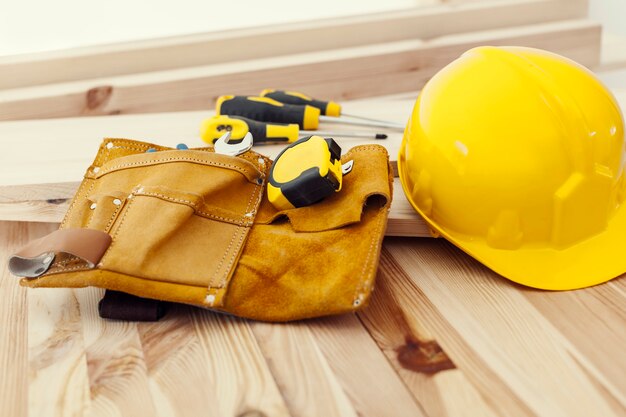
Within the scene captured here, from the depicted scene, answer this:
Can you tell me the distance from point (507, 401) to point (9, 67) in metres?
1.40

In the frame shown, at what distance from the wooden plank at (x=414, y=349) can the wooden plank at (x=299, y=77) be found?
841 mm

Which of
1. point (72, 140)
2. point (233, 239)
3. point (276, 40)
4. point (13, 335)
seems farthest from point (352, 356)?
point (276, 40)

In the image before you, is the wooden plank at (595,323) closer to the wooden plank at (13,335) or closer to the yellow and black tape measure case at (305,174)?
the yellow and black tape measure case at (305,174)

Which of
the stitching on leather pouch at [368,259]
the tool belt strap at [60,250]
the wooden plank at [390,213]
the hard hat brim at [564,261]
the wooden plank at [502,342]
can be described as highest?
the tool belt strap at [60,250]

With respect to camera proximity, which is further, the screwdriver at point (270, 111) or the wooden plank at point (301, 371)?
the screwdriver at point (270, 111)

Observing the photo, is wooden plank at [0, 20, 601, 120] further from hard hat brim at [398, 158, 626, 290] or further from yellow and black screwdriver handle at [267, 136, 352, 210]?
hard hat brim at [398, 158, 626, 290]

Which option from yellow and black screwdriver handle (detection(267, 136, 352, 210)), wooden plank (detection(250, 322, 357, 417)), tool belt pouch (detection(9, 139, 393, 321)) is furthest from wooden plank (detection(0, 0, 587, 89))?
wooden plank (detection(250, 322, 357, 417))

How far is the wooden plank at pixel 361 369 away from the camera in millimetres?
788

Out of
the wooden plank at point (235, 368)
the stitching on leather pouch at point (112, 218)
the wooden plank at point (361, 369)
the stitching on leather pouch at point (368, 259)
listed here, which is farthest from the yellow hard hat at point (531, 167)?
the stitching on leather pouch at point (112, 218)

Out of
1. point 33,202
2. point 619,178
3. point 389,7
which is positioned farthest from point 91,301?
point 389,7

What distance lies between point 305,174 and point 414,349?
0.30m

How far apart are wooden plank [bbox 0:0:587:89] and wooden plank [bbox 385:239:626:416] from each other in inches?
36.2

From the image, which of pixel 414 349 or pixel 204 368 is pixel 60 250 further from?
pixel 414 349

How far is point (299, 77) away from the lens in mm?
1772
